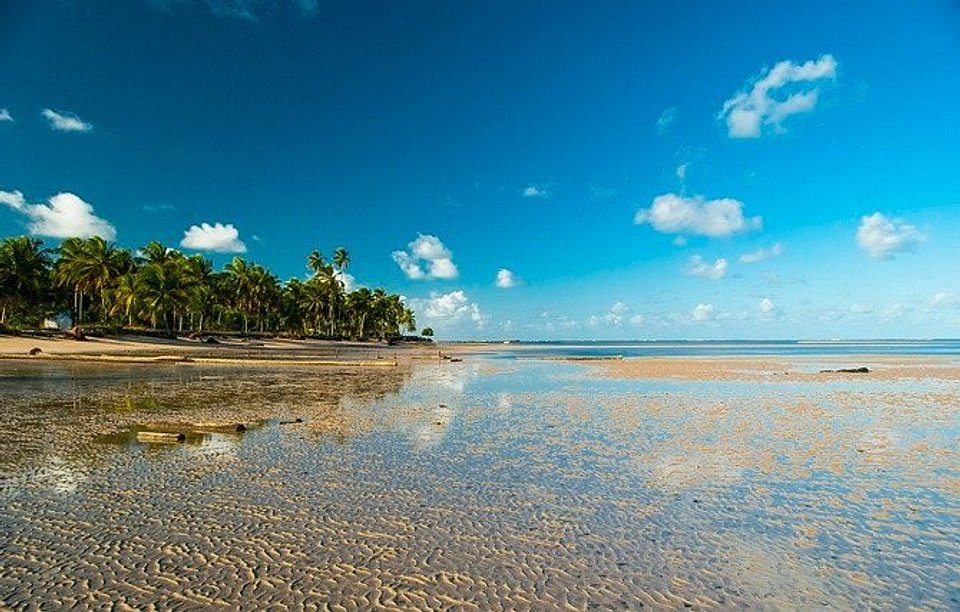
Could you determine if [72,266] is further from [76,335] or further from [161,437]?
[161,437]

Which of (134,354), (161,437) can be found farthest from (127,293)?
(161,437)

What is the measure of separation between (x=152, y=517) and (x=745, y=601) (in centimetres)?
801

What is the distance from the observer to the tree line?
243ft

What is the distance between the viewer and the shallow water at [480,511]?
250 inches

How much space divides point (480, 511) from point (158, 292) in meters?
83.4

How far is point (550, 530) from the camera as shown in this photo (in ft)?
27.3

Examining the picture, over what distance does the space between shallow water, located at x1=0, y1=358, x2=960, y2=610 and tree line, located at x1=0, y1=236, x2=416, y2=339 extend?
68.3 m

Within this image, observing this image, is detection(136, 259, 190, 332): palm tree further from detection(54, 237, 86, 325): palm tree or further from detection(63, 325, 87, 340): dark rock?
detection(63, 325, 87, 340): dark rock

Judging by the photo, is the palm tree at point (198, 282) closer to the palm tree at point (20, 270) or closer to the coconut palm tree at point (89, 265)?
the coconut palm tree at point (89, 265)

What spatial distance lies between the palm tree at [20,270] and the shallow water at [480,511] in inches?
2612

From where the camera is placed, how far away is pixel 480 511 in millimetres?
9133

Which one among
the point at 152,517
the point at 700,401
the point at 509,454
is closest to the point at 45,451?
the point at 152,517

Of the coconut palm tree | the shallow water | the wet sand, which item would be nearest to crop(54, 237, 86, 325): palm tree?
the coconut palm tree

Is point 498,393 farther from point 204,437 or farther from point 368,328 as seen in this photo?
point 368,328
